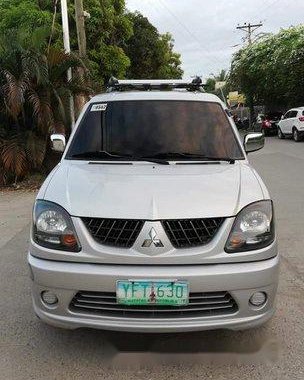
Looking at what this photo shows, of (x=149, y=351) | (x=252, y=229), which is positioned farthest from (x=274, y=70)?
(x=149, y=351)

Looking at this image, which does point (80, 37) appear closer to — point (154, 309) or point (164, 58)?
point (154, 309)

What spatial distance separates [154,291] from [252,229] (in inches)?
31.1

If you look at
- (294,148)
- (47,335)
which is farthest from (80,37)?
(47,335)

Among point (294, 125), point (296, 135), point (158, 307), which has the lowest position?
point (296, 135)

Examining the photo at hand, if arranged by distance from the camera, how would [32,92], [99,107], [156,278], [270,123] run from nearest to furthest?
[156,278], [99,107], [32,92], [270,123]

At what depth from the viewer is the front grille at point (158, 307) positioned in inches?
133

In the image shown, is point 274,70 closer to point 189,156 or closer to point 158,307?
point 189,156

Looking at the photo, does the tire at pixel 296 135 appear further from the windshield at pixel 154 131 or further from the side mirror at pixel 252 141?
the windshield at pixel 154 131

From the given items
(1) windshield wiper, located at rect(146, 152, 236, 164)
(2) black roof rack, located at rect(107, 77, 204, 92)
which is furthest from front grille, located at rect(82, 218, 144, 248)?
(2) black roof rack, located at rect(107, 77, 204, 92)

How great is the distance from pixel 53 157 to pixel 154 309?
974 centimetres

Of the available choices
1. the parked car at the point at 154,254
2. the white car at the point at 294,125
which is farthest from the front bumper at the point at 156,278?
the white car at the point at 294,125

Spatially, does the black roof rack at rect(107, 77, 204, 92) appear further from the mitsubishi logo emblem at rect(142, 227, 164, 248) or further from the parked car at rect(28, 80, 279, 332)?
the mitsubishi logo emblem at rect(142, 227, 164, 248)

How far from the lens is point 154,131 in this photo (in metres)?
4.82

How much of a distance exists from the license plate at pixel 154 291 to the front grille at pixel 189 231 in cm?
26
